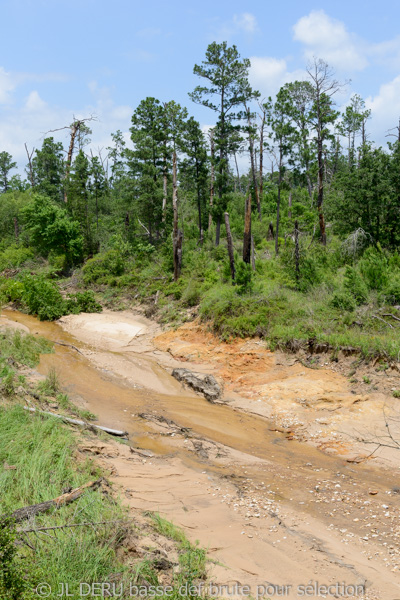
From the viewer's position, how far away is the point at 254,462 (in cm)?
873

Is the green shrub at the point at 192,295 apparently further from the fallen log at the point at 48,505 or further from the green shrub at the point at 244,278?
the fallen log at the point at 48,505

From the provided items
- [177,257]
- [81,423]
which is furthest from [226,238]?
[81,423]

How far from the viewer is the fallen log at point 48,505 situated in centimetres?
496

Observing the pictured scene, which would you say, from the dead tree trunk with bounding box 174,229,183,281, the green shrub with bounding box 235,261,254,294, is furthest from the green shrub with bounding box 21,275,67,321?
the green shrub with bounding box 235,261,254,294

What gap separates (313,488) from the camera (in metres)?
7.71

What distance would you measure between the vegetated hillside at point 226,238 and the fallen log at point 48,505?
907 centimetres

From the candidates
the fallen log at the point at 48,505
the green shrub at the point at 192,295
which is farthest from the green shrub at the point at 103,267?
the fallen log at the point at 48,505

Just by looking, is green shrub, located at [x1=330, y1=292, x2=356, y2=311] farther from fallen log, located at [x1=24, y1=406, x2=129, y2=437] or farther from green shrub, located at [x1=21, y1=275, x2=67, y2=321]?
green shrub, located at [x1=21, y1=275, x2=67, y2=321]

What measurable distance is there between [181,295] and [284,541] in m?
16.1

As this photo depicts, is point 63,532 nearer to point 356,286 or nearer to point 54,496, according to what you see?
point 54,496

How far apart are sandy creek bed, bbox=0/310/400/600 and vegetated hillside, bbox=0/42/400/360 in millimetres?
2193

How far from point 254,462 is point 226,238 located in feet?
63.0

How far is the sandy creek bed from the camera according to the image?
546cm

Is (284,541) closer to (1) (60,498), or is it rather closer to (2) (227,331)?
(1) (60,498)
